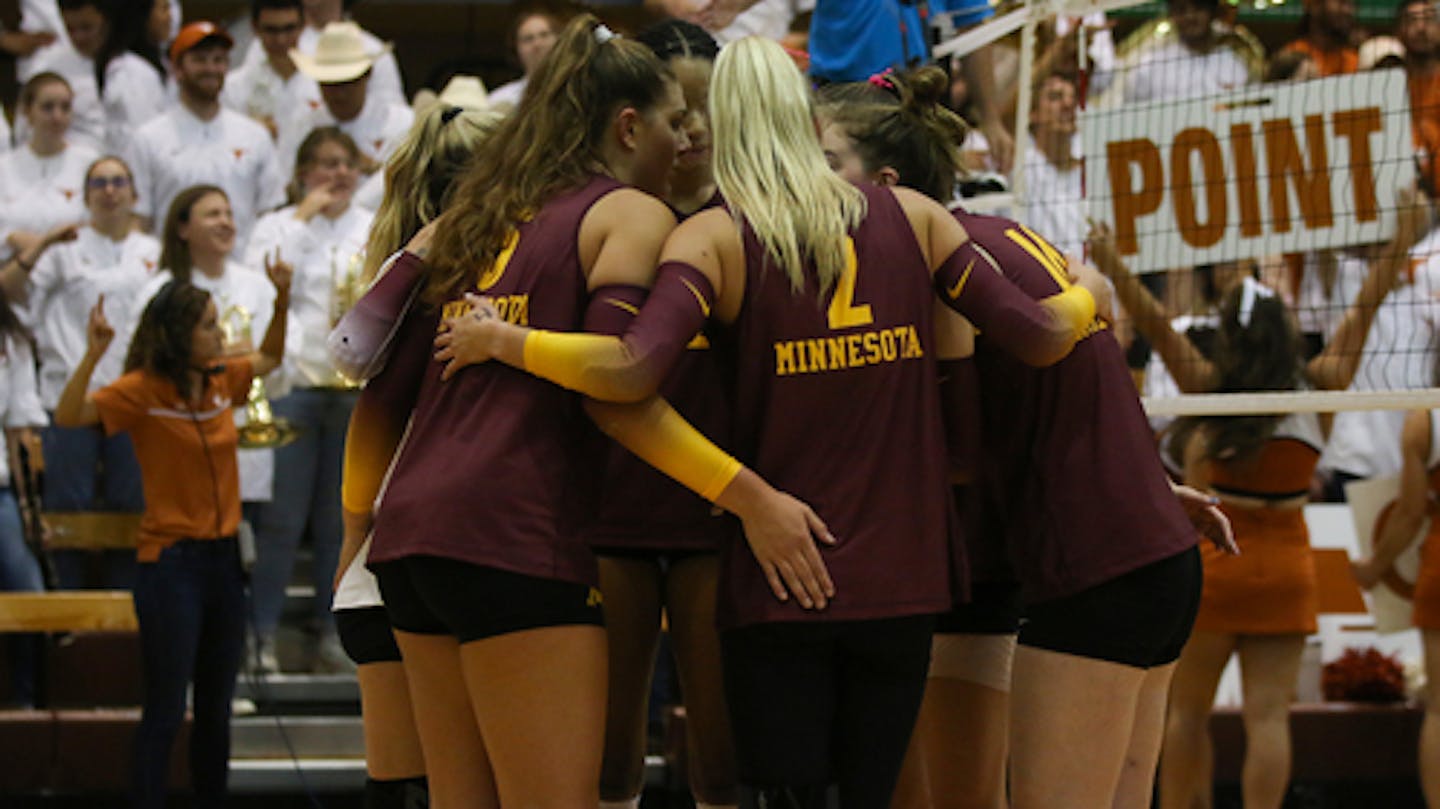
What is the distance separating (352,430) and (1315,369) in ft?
11.4

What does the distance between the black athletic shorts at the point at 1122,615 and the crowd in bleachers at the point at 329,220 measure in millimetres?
1875

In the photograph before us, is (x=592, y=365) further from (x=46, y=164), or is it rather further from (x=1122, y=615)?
(x=46, y=164)

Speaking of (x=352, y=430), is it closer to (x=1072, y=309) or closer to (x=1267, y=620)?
(x=1072, y=309)

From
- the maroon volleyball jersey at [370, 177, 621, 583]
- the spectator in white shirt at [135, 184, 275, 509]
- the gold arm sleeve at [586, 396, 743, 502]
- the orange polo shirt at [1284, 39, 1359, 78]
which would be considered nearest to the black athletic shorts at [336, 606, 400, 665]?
the maroon volleyball jersey at [370, 177, 621, 583]

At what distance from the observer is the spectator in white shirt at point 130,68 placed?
31.4ft

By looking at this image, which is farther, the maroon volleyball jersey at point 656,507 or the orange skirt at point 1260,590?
the orange skirt at point 1260,590

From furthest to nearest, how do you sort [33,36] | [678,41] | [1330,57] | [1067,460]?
[33,36] → [1330,57] → [678,41] → [1067,460]

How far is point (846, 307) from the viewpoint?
3.04m

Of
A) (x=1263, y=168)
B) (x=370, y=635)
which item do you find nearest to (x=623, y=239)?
(x=370, y=635)

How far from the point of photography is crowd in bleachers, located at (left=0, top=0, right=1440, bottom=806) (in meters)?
5.69

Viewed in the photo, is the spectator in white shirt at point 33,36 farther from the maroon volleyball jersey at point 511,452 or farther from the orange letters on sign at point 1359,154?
the maroon volleyball jersey at point 511,452

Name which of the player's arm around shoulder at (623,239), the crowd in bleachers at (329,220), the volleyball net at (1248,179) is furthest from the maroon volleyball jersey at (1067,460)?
the crowd in bleachers at (329,220)

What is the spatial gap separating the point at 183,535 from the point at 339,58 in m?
3.70

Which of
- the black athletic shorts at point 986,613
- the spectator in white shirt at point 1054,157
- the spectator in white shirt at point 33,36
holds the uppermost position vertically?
the spectator in white shirt at point 33,36
